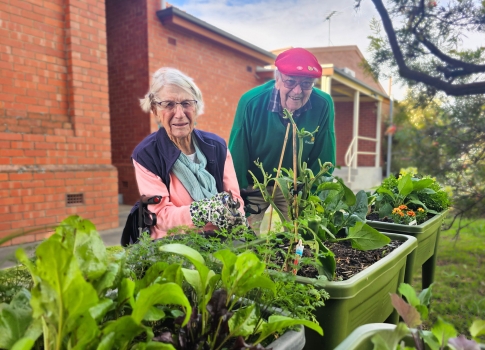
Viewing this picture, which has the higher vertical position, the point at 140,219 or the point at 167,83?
the point at 167,83

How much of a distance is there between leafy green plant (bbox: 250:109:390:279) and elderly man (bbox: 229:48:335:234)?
1.39 ft

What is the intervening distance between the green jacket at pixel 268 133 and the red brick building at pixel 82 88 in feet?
4.03

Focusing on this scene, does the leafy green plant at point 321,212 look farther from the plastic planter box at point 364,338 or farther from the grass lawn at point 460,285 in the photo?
the grass lawn at point 460,285

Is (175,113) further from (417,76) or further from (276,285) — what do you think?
(417,76)

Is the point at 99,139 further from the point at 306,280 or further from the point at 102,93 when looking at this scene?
the point at 306,280

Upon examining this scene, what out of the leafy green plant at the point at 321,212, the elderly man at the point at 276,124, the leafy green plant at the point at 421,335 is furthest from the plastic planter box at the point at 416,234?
the leafy green plant at the point at 421,335

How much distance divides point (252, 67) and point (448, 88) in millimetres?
2345

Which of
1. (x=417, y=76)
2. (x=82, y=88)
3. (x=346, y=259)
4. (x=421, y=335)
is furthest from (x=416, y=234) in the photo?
(x=82, y=88)

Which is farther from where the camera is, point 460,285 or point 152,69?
point 152,69

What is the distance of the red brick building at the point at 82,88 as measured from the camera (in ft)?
8.40

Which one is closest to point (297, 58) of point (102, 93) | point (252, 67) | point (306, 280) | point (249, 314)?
point (306, 280)

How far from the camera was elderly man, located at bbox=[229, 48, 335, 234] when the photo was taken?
1.51 meters

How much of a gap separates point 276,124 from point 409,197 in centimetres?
72

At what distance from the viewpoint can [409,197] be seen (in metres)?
1.63
